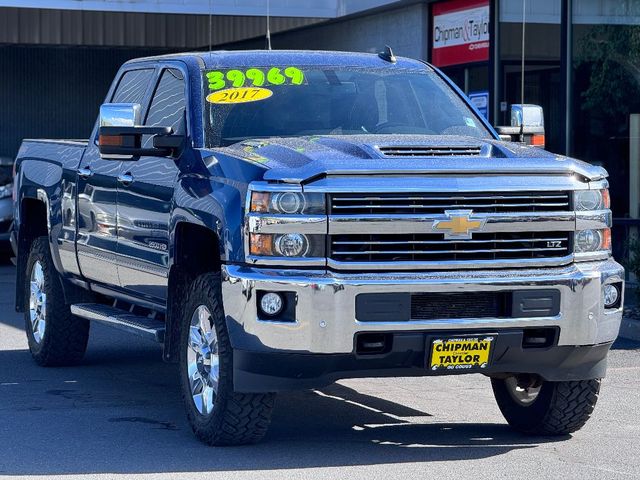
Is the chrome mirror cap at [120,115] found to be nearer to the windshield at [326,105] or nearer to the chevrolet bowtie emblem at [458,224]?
the windshield at [326,105]

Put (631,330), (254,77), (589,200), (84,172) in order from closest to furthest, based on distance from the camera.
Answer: (589,200) → (254,77) → (84,172) → (631,330)

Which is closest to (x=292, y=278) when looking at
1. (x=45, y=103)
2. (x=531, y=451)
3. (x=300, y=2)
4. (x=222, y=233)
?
(x=222, y=233)

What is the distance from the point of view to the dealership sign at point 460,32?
1842 cm

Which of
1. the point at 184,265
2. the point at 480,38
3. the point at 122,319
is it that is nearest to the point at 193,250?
the point at 184,265

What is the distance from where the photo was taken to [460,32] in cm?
1908

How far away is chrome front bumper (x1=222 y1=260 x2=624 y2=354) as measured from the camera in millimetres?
6523

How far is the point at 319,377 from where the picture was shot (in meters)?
6.73

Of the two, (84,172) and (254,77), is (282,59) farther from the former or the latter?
(84,172)

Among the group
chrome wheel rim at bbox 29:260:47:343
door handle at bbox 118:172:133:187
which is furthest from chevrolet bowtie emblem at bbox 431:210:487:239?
chrome wheel rim at bbox 29:260:47:343

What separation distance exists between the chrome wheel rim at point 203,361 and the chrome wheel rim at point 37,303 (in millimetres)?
3093

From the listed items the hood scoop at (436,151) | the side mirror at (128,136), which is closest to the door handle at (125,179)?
the side mirror at (128,136)

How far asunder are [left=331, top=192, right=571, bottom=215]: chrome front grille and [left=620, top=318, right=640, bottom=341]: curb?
17.4 feet

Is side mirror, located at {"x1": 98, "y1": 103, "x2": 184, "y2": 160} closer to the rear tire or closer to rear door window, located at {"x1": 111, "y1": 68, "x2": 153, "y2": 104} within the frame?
rear door window, located at {"x1": 111, "y1": 68, "x2": 153, "y2": 104}

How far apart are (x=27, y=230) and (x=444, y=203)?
16.5ft
